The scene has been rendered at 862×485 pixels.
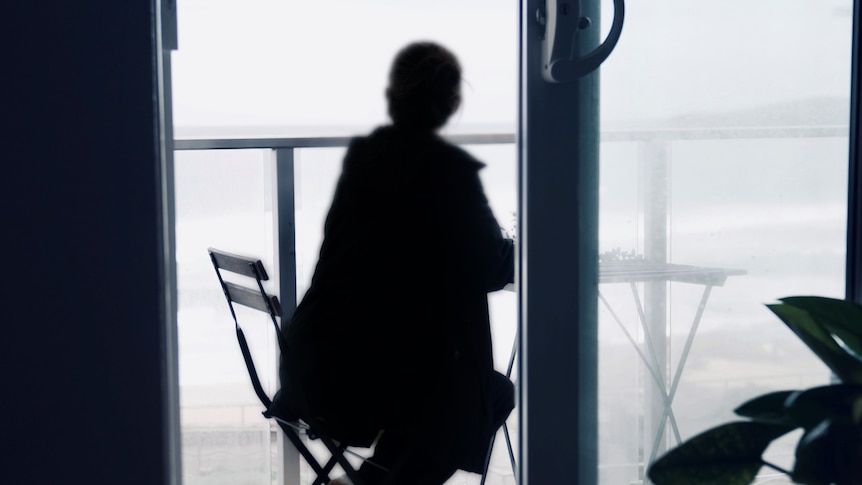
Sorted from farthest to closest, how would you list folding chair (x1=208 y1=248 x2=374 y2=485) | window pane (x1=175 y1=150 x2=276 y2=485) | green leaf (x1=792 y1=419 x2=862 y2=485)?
window pane (x1=175 y1=150 x2=276 y2=485)
folding chair (x1=208 y1=248 x2=374 y2=485)
green leaf (x1=792 y1=419 x2=862 y2=485)

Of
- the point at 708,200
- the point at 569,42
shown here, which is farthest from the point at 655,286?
the point at 569,42

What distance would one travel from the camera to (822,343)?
40.9 inches

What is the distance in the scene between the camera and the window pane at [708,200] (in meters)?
1.27

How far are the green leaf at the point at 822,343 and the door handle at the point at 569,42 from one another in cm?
44

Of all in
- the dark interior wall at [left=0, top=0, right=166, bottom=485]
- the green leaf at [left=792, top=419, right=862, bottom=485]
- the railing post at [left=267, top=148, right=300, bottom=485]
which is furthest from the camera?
the railing post at [left=267, top=148, right=300, bottom=485]

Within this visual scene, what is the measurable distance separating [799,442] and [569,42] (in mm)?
636

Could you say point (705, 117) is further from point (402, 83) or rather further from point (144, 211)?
point (144, 211)

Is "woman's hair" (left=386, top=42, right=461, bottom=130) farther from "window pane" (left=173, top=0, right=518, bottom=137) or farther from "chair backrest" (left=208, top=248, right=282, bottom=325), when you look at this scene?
"chair backrest" (left=208, top=248, right=282, bottom=325)

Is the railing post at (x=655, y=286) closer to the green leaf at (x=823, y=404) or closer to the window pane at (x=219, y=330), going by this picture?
the green leaf at (x=823, y=404)

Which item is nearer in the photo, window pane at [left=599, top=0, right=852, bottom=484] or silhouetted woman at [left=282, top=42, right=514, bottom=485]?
window pane at [left=599, top=0, right=852, bottom=484]

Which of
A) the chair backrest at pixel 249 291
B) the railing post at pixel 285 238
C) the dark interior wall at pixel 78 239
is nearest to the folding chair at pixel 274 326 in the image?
the chair backrest at pixel 249 291

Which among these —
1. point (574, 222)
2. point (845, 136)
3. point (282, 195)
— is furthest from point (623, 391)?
point (282, 195)

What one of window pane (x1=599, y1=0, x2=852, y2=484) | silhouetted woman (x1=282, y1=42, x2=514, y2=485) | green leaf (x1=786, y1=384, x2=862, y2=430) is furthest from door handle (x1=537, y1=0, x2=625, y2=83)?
green leaf (x1=786, y1=384, x2=862, y2=430)

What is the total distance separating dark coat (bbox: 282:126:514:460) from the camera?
150 centimetres
